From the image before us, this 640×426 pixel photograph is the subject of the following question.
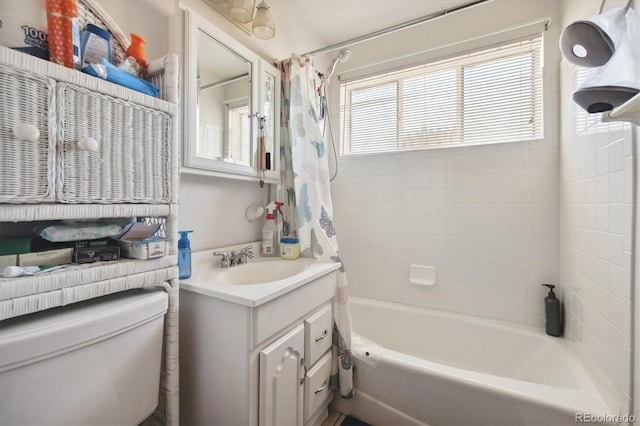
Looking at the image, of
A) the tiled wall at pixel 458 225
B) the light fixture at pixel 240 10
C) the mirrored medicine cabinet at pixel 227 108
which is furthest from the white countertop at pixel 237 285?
the light fixture at pixel 240 10

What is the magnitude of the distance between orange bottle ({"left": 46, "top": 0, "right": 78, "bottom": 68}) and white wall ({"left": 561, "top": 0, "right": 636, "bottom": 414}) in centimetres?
162

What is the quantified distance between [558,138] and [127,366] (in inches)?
85.4

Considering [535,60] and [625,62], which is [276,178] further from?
[535,60]

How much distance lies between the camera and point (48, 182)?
23.3 inches

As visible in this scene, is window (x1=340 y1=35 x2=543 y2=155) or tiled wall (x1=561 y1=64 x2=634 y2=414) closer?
tiled wall (x1=561 y1=64 x2=634 y2=414)

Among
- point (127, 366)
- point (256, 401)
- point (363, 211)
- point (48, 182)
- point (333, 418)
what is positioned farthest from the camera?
point (363, 211)

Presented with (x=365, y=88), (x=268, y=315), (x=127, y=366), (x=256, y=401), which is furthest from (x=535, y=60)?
(x=127, y=366)

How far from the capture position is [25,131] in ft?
1.76

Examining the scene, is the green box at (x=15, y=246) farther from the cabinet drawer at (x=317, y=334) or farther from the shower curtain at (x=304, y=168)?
the shower curtain at (x=304, y=168)

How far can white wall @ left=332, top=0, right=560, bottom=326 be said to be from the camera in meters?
1.54

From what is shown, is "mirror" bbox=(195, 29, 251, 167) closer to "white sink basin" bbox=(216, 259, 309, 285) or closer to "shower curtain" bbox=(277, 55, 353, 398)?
"shower curtain" bbox=(277, 55, 353, 398)

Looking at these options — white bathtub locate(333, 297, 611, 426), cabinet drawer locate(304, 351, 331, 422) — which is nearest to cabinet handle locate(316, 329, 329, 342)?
cabinet drawer locate(304, 351, 331, 422)

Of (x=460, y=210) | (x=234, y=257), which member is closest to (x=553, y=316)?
(x=460, y=210)

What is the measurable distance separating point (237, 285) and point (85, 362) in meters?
0.50
